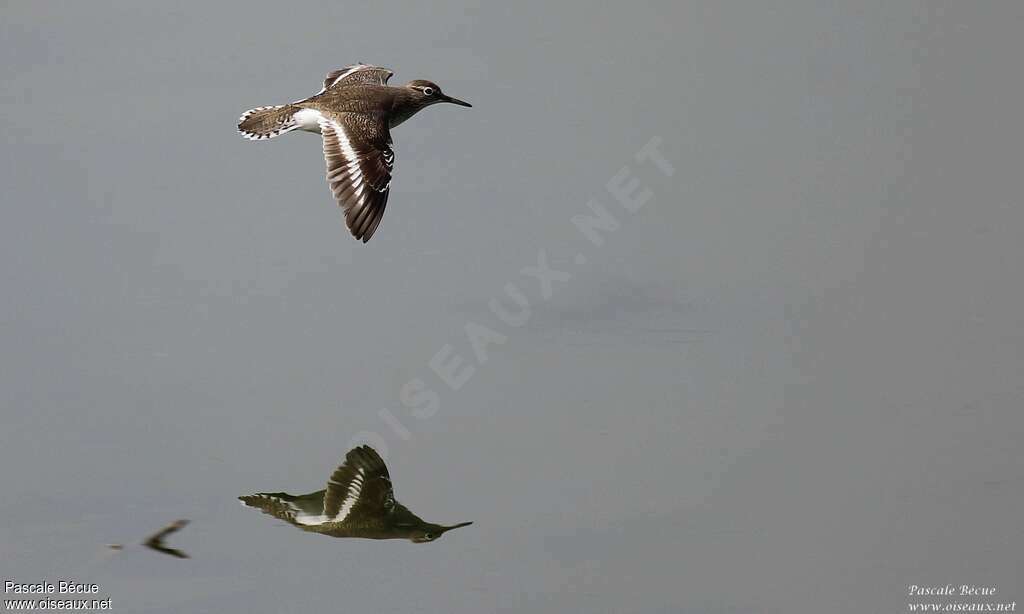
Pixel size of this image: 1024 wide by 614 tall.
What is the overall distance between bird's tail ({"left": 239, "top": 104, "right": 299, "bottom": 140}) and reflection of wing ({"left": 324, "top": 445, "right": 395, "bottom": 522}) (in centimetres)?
345

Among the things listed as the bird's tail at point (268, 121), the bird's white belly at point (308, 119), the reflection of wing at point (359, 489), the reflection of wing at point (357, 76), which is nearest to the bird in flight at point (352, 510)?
the reflection of wing at point (359, 489)

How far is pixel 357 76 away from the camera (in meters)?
11.7

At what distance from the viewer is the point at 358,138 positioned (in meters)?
9.83

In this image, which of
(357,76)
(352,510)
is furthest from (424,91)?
(352,510)

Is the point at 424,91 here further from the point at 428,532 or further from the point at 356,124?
the point at 428,532

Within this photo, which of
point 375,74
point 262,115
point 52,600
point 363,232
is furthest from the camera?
point 375,74

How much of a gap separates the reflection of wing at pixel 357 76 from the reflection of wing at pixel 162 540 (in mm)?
5278

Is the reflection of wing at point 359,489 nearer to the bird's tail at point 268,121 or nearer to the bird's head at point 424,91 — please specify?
the bird's tail at point 268,121

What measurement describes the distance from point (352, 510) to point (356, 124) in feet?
11.8

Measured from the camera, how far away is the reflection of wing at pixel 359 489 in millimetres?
7309

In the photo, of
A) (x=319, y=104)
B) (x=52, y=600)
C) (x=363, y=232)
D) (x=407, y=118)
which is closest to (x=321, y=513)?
(x=52, y=600)

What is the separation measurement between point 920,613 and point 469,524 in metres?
2.29

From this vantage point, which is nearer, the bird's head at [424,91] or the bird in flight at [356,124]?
the bird in flight at [356,124]

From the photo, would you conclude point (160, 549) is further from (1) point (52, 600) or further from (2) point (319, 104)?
(2) point (319, 104)
